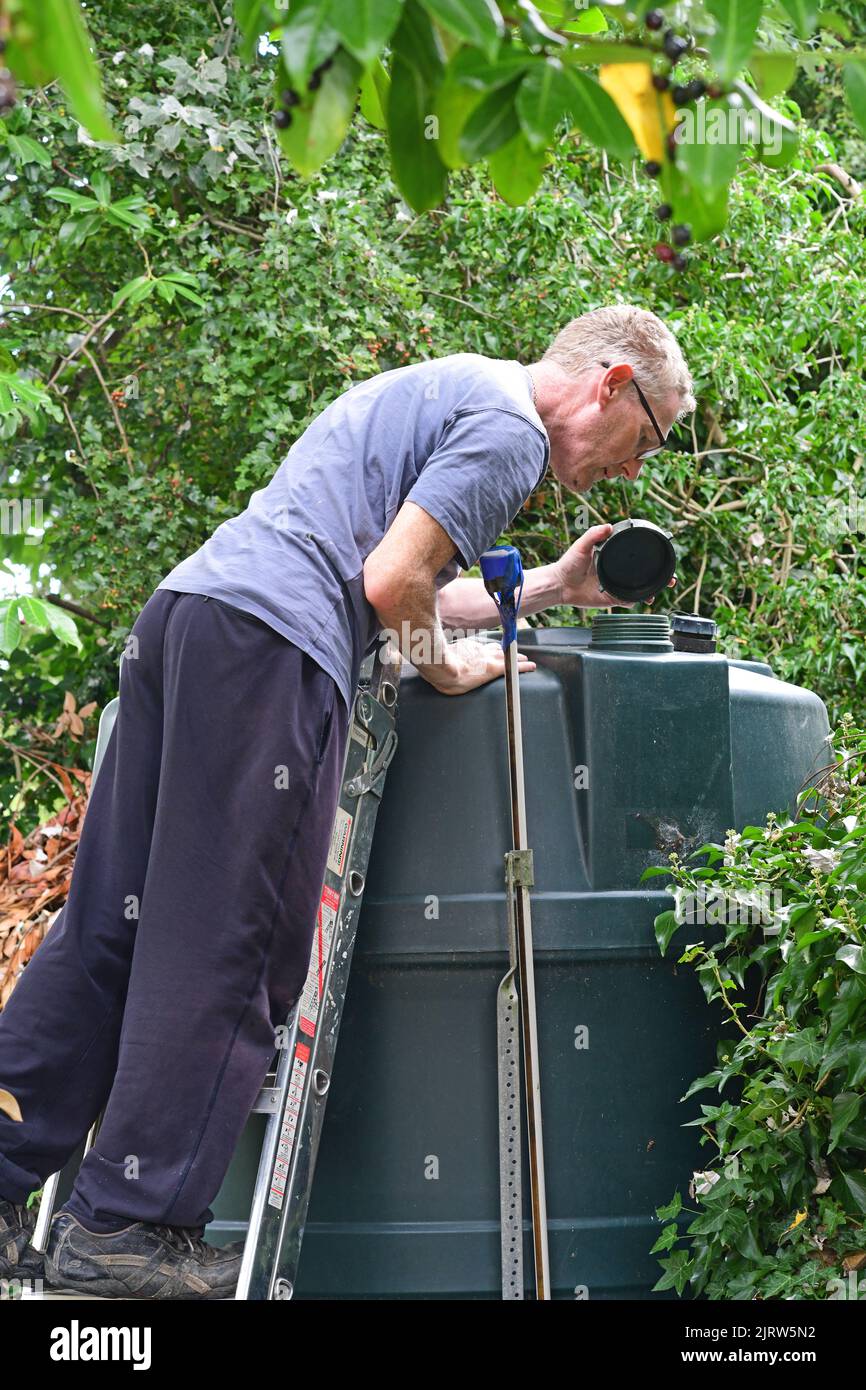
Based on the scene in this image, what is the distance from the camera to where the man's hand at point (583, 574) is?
2773 millimetres

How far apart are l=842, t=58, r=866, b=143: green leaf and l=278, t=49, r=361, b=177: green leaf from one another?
12.5 inches

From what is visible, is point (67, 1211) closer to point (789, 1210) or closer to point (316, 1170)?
point (316, 1170)

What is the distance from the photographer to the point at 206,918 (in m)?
2.11

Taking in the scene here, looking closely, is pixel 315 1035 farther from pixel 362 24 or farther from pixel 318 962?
pixel 362 24

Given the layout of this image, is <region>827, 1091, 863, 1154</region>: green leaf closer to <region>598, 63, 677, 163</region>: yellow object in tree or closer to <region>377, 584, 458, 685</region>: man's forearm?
<region>377, 584, 458, 685</region>: man's forearm

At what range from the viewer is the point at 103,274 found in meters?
4.41

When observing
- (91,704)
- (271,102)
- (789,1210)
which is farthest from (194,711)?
(271,102)

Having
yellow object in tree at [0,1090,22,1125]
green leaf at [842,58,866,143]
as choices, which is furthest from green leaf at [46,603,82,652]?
green leaf at [842,58,866,143]

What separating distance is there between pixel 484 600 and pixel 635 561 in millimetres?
349

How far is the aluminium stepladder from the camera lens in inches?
84.8

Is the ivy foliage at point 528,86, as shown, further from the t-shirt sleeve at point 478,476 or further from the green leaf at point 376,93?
the t-shirt sleeve at point 478,476

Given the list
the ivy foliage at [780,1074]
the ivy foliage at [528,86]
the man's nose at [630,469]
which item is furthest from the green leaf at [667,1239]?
the ivy foliage at [528,86]

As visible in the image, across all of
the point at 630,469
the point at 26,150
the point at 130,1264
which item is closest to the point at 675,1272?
the point at 130,1264
